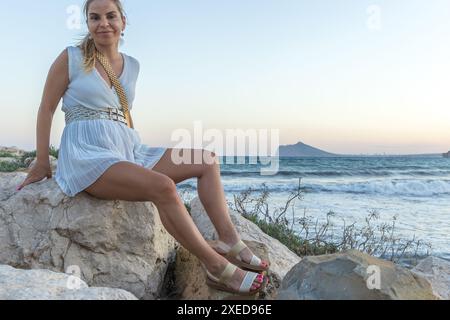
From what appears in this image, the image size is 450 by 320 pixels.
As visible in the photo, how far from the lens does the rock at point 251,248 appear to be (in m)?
3.61

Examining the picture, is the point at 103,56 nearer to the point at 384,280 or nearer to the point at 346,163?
the point at 384,280

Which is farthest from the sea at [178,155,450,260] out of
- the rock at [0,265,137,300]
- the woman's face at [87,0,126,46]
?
the rock at [0,265,137,300]

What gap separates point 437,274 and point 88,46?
3.90 metres

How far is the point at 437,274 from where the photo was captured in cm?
505

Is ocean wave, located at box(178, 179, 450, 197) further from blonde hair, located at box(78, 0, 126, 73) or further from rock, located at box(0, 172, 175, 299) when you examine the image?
rock, located at box(0, 172, 175, 299)

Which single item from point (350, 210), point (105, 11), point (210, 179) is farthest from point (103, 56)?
point (350, 210)

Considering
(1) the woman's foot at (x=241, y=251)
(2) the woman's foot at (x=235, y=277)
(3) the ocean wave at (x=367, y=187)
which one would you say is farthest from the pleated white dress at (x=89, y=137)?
(3) the ocean wave at (x=367, y=187)

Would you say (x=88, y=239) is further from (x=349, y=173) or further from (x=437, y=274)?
(x=349, y=173)

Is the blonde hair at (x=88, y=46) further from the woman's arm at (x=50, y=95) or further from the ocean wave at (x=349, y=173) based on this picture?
the ocean wave at (x=349, y=173)

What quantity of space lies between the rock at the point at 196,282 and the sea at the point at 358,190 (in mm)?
4058

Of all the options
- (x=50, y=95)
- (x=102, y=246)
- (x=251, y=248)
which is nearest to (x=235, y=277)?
(x=251, y=248)

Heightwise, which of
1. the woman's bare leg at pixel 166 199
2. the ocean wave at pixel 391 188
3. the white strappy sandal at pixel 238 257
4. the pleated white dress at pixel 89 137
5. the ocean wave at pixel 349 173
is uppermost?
the pleated white dress at pixel 89 137

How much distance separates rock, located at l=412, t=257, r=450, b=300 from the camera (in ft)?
15.2

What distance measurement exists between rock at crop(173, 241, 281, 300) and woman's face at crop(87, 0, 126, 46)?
1.76 meters
